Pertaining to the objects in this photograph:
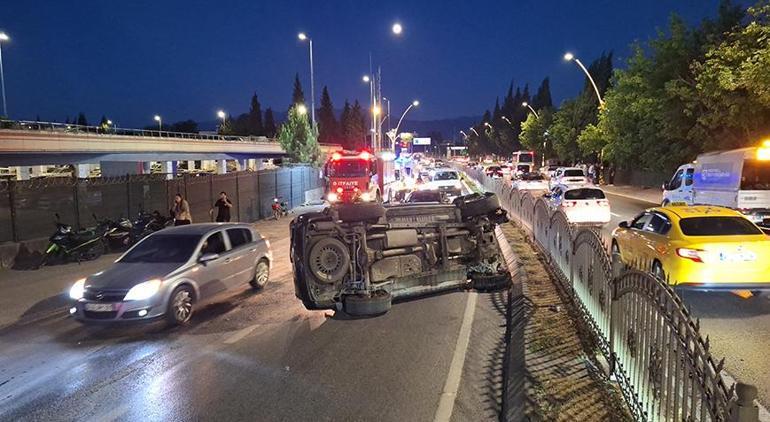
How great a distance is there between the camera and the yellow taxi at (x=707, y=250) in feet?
29.8

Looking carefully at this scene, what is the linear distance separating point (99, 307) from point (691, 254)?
9030mm

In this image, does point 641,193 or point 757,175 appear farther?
point 641,193

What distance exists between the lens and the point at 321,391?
6398 mm

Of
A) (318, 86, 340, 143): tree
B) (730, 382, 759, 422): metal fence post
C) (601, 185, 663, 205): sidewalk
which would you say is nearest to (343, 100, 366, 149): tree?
(318, 86, 340, 143): tree

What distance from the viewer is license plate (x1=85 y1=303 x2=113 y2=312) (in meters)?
8.97

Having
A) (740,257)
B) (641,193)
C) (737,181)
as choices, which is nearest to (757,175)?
(737,181)

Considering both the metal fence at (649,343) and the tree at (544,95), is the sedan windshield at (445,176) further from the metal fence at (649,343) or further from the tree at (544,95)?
the tree at (544,95)

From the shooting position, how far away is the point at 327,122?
5960 inches

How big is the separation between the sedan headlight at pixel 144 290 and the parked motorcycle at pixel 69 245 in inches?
295

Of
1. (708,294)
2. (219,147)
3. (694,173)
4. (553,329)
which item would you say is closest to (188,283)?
(553,329)

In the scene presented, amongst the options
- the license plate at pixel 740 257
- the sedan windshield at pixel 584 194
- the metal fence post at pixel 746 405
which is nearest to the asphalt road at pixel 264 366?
the metal fence post at pixel 746 405

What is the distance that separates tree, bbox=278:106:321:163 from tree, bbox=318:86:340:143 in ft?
322

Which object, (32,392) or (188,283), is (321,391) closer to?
(32,392)

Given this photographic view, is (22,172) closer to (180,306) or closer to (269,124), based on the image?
(180,306)
